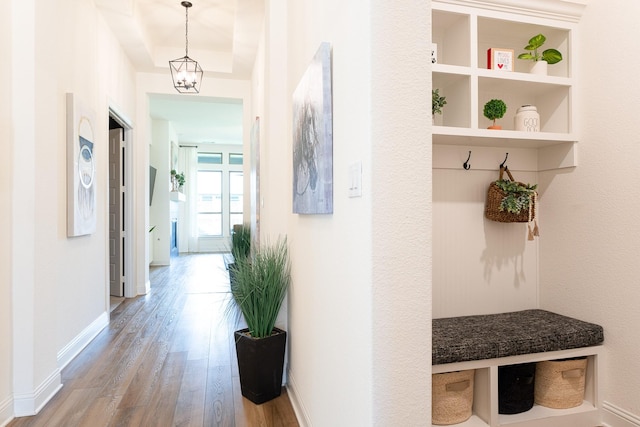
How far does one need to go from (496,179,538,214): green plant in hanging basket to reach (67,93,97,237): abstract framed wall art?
2872mm

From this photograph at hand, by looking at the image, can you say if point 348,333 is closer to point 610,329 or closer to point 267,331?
point 267,331

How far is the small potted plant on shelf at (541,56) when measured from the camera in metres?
2.03

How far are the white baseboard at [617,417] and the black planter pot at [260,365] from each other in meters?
1.70

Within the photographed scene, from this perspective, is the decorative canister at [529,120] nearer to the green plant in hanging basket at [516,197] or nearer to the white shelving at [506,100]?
the white shelving at [506,100]

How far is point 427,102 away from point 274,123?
1574mm

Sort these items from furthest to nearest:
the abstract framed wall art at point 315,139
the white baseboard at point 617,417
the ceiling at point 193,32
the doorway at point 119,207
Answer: the doorway at point 119,207 → the ceiling at point 193,32 → the white baseboard at point 617,417 → the abstract framed wall art at point 315,139

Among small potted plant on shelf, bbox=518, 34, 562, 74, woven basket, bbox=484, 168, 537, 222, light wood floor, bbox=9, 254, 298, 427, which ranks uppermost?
small potted plant on shelf, bbox=518, 34, 562, 74

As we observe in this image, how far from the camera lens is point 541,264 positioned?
2.30 metres

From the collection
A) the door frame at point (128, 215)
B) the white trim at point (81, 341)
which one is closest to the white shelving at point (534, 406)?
the white trim at point (81, 341)

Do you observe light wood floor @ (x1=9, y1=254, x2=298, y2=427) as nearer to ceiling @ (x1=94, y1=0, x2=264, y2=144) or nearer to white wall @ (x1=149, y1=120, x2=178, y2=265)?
ceiling @ (x1=94, y1=0, x2=264, y2=144)

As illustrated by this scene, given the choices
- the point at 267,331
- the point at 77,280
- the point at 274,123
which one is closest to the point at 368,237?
the point at 267,331

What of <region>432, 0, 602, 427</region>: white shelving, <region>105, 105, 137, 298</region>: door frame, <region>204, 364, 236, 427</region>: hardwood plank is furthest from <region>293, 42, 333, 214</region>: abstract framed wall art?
<region>105, 105, 137, 298</region>: door frame

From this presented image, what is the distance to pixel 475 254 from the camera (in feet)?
7.23

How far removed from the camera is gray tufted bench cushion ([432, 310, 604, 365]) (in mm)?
1695
